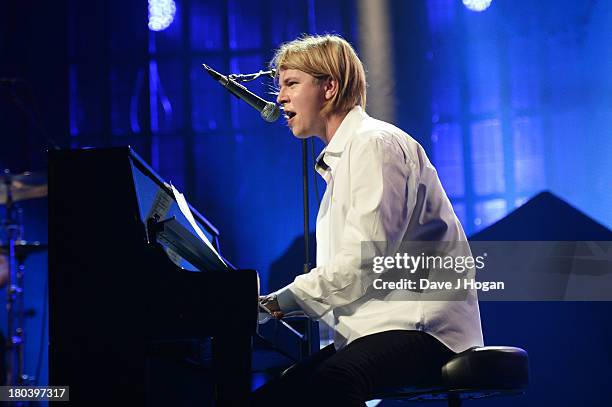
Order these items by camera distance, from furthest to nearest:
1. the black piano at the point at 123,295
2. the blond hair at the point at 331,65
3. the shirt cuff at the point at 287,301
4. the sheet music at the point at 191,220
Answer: the blond hair at the point at 331,65
the sheet music at the point at 191,220
the shirt cuff at the point at 287,301
the black piano at the point at 123,295

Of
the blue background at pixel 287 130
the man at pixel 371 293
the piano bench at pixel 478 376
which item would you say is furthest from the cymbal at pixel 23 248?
the piano bench at pixel 478 376

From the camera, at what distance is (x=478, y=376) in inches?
72.9

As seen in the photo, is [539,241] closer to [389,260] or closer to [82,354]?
[389,260]

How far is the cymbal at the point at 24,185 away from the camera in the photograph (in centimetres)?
408

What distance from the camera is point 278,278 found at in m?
4.22

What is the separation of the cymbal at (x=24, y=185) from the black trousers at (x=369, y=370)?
8.70 feet

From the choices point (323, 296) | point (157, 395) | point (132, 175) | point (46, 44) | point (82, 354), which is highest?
point (46, 44)

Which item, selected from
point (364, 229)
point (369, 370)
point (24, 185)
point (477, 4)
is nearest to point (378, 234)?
point (364, 229)

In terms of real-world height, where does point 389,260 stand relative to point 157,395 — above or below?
above

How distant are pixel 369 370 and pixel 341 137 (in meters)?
0.66

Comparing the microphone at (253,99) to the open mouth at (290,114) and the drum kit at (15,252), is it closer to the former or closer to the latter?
the open mouth at (290,114)

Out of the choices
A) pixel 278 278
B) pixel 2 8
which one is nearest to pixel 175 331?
pixel 278 278

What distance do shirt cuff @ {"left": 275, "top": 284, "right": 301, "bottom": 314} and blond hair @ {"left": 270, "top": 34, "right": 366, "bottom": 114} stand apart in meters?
0.59

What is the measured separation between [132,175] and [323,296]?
551 millimetres
